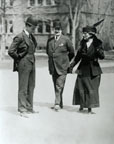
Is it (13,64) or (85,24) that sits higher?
(85,24)

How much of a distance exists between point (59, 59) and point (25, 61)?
0.68 ft

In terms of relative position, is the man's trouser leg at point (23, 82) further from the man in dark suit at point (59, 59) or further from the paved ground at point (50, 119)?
the man in dark suit at point (59, 59)

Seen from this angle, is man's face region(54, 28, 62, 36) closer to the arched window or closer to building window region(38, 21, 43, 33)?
building window region(38, 21, 43, 33)

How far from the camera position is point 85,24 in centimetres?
143

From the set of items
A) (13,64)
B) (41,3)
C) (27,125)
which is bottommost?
(27,125)

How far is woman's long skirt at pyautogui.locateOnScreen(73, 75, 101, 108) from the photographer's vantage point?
1.47 metres

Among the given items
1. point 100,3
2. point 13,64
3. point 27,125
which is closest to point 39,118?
point 27,125

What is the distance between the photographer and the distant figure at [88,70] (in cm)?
141

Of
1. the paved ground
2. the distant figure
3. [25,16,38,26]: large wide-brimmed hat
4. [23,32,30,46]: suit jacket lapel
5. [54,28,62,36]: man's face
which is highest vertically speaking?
[25,16,38,26]: large wide-brimmed hat

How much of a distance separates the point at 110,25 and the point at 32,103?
667 mm

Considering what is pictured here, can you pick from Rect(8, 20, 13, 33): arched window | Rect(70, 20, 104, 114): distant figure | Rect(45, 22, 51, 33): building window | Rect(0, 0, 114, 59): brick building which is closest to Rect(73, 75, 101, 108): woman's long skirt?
Rect(70, 20, 104, 114): distant figure

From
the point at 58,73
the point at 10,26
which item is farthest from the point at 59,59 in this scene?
the point at 10,26

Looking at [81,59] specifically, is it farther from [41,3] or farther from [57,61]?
[41,3]

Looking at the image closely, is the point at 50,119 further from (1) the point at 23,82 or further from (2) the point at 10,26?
(2) the point at 10,26
